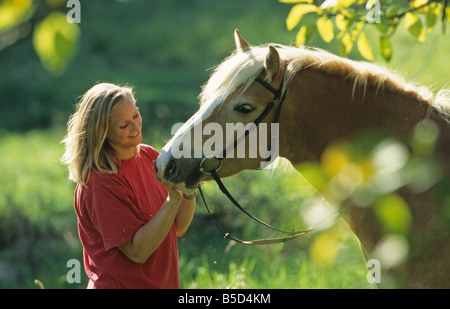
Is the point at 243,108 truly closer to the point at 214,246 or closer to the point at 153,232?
the point at 153,232

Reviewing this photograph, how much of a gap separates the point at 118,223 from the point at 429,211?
127 cm

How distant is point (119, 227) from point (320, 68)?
1.10 meters

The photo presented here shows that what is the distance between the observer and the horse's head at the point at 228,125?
7.58 feet

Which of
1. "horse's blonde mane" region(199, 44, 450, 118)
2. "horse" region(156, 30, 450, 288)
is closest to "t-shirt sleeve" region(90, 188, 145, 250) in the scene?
"horse" region(156, 30, 450, 288)

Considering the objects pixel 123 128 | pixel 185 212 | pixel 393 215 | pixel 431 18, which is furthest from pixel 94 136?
pixel 431 18

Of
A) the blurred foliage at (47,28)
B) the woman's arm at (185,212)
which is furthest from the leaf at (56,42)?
the woman's arm at (185,212)

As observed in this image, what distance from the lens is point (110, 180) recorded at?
7.65 ft

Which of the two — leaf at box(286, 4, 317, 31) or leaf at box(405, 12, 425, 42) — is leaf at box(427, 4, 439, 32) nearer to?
leaf at box(405, 12, 425, 42)

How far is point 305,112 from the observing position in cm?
235

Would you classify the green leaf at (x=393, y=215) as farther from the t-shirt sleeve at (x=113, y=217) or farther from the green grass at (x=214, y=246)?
the green grass at (x=214, y=246)

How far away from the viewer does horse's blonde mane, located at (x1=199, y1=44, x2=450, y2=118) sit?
7.56ft

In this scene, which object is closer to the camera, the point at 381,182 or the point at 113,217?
the point at 381,182
